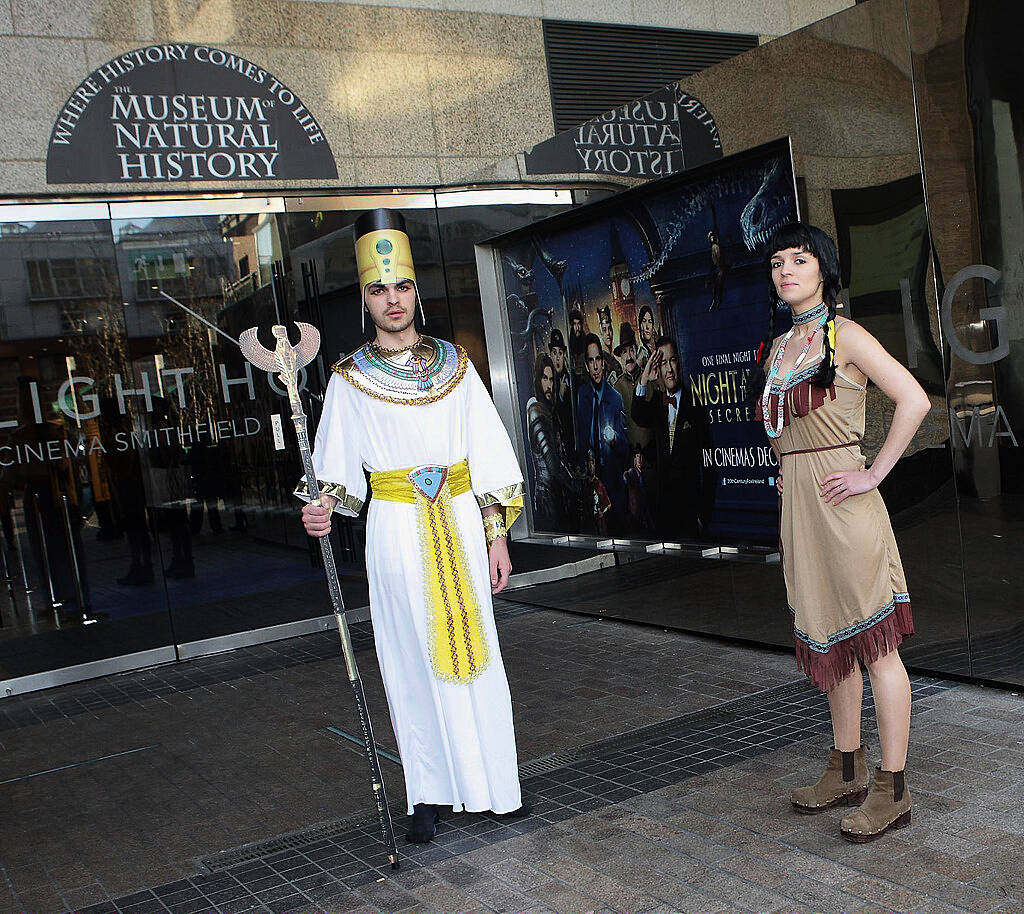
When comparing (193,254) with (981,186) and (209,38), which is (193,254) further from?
(981,186)

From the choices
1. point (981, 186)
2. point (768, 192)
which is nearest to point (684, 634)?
point (768, 192)

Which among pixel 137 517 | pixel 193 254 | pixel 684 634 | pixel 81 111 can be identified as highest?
Result: pixel 81 111

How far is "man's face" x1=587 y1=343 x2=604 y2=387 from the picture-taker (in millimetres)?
7109

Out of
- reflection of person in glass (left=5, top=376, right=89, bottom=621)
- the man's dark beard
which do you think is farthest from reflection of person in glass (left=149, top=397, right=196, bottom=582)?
the man's dark beard

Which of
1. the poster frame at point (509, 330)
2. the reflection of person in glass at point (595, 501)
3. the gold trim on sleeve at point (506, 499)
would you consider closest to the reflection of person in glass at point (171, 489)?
the poster frame at point (509, 330)

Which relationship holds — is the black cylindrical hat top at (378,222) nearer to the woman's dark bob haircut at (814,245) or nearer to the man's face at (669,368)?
the woman's dark bob haircut at (814,245)

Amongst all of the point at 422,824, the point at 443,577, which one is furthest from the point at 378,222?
the point at 422,824

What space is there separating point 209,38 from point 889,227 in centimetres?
533

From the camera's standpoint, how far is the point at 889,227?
196 inches

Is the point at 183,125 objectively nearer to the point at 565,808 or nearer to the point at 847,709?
the point at 565,808

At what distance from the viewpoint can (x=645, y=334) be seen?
6.65m

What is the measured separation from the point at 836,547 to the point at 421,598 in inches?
57.5

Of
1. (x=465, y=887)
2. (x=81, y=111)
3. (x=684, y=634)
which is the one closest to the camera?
(x=465, y=887)

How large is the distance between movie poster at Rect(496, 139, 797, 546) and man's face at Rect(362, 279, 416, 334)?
7.22 ft
